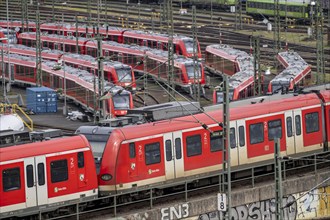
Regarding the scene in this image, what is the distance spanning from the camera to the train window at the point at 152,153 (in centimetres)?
4900

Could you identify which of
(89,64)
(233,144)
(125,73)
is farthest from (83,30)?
(233,144)

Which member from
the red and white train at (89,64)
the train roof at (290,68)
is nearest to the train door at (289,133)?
the red and white train at (89,64)

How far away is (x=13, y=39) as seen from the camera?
116938mm

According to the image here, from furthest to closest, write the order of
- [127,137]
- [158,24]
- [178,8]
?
[178,8] → [158,24] → [127,137]

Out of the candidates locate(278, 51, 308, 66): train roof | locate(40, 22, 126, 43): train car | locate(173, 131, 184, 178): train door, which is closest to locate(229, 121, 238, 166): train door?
locate(173, 131, 184, 178): train door

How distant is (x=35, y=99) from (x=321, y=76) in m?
21.5

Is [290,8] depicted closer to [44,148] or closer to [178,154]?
[178,154]

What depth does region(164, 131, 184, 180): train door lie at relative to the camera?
49.8 metres

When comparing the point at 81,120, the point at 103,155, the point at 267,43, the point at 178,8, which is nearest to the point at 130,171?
the point at 103,155

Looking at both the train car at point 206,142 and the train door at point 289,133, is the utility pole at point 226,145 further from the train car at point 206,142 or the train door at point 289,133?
the train door at point 289,133

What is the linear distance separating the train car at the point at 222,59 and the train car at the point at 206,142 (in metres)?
42.1

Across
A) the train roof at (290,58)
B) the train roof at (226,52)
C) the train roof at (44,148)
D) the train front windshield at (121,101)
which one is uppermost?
the train roof at (44,148)

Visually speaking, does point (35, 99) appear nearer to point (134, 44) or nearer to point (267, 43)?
point (134, 44)

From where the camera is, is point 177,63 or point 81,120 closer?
point 81,120
